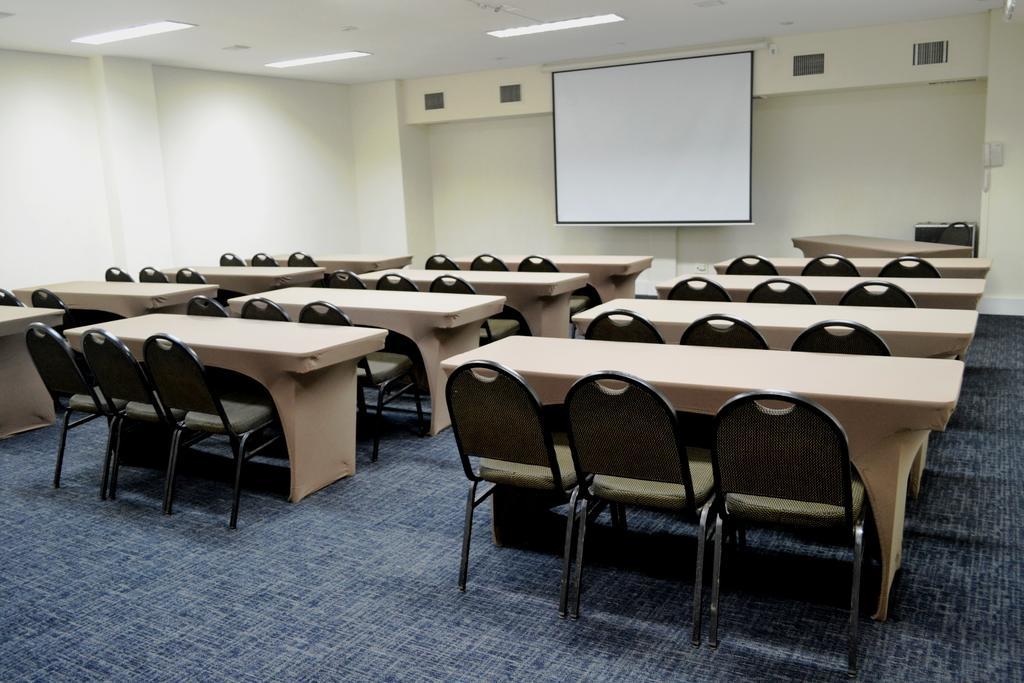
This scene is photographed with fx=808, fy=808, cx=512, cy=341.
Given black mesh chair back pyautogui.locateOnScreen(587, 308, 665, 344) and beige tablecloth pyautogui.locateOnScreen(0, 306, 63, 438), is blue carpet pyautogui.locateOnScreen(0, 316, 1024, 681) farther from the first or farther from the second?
beige tablecloth pyautogui.locateOnScreen(0, 306, 63, 438)

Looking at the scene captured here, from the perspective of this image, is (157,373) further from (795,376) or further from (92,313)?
(92,313)

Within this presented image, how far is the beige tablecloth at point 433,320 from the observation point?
4605mm

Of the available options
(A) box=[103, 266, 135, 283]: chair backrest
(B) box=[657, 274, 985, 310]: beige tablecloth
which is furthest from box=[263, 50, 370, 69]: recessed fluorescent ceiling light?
(B) box=[657, 274, 985, 310]: beige tablecloth

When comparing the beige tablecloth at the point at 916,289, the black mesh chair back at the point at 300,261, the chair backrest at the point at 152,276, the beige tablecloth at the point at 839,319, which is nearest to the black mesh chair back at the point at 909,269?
the beige tablecloth at the point at 916,289

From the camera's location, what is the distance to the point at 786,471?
236cm

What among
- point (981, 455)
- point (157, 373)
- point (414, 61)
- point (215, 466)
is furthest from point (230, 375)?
point (414, 61)

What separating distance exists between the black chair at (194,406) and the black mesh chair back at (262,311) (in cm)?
87

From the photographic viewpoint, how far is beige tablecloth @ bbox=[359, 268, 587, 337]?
5770 mm

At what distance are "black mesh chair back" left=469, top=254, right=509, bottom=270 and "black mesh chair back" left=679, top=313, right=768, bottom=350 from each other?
3.49 metres

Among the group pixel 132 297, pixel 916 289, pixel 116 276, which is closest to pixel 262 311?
pixel 132 297

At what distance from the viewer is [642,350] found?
132 inches

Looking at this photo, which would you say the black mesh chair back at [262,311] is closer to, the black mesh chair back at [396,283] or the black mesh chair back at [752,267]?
the black mesh chair back at [396,283]

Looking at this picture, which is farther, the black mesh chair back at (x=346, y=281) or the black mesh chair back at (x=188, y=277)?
the black mesh chair back at (x=188, y=277)

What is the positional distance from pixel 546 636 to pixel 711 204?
770 centimetres
